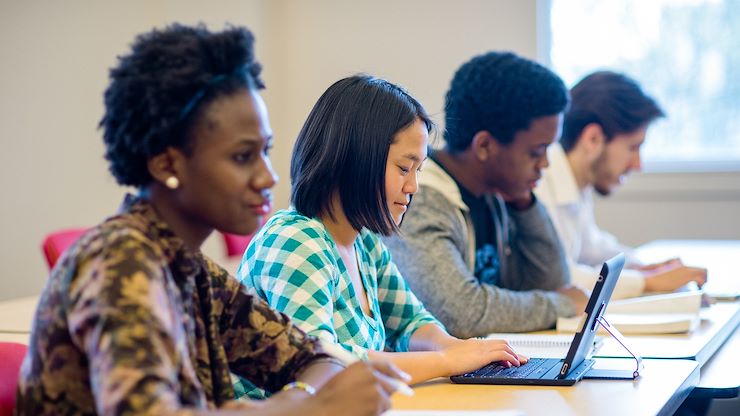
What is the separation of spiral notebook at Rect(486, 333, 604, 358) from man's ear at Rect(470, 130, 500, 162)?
0.53 m

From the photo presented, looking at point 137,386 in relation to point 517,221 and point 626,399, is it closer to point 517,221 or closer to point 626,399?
point 626,399

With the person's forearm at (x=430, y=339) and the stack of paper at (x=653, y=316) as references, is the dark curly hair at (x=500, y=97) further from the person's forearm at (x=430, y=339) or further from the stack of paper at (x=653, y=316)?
the person's forearm at (x=430, y=339)

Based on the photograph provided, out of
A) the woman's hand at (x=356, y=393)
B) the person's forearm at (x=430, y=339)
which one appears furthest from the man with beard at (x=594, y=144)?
the woman's hand at (x=356, y=393)

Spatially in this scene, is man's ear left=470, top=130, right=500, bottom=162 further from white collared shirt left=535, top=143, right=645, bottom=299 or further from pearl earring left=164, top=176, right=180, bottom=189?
pearl earring left=164, top=176, right=180, bottom=189

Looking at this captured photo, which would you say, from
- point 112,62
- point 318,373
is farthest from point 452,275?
point 112,62

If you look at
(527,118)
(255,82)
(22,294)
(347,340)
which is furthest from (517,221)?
(22,294)

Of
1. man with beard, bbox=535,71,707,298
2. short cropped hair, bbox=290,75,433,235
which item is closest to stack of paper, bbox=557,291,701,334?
short cropped hair, bbox=290,75,433,235

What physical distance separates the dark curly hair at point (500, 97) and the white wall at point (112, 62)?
3.14 ft

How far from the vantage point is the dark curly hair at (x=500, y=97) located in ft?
8.05

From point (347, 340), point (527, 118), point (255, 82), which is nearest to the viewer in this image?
point (255, 82)

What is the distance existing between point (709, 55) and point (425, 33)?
1437mm

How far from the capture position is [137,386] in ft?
3.16

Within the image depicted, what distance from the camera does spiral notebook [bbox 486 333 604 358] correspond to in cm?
192

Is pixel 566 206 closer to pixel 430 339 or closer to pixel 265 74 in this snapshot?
pixel 430 339
